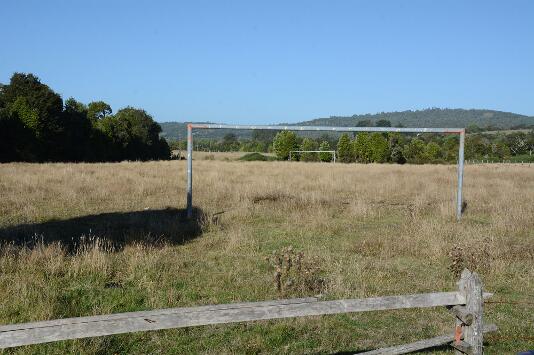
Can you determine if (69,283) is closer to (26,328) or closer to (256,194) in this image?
(26,328)

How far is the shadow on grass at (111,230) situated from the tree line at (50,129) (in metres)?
27.7

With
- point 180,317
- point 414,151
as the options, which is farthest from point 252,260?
point 414,151

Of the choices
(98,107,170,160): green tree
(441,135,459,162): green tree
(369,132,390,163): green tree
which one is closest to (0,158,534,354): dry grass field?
(98,107,170,160): green tree

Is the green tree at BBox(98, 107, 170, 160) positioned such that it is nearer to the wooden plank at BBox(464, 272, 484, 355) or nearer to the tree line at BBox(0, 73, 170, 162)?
the tree line at BBox(0, 73, 170, 162)

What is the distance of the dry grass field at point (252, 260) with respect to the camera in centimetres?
527

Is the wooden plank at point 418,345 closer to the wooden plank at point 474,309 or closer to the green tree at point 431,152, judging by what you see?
the wooden plank at point 474,309

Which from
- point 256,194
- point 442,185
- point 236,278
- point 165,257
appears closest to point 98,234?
point 165,257

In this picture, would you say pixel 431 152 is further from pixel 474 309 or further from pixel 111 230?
pixel 474 309

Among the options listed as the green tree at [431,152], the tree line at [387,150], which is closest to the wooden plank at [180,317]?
the tree line at [387,150]

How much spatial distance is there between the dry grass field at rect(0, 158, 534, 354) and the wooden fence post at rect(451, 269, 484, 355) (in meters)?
1.18

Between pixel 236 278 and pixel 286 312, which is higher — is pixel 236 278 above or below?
below

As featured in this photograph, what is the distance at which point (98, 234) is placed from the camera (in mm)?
10109

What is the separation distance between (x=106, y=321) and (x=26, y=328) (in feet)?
1.47

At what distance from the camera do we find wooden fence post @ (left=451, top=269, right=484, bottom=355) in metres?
3.76
